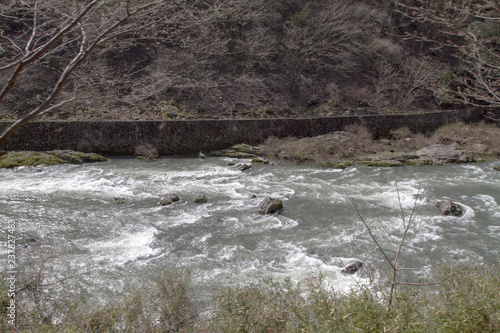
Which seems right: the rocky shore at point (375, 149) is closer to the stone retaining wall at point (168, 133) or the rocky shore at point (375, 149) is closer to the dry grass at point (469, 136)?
the dry grass at point (469, 136)

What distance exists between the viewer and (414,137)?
19578 millimetres

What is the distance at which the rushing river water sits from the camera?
21.1ft

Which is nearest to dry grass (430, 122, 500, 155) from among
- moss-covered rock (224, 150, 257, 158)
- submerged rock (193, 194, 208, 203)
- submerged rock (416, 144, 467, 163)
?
submerged rock (416, 144, 467, 163)

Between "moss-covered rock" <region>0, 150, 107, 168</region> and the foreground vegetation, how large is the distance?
34.0 feet

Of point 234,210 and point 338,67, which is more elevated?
point 338,67

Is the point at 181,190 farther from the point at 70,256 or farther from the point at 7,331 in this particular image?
the point at 7,331

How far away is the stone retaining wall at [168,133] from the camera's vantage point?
15258mm

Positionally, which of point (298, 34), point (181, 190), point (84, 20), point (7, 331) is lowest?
point (181, 190)

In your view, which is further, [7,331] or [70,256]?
[70,256]

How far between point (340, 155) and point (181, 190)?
790cm

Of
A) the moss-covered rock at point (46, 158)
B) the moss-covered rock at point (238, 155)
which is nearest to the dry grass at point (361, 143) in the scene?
the moss-covered rock at point (238, 155)

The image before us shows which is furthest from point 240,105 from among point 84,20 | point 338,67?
point 84,20

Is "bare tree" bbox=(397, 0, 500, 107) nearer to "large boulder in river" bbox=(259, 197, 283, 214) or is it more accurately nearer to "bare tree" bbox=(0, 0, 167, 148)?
"bare tree" bbox=(0, 0, 167, 148)

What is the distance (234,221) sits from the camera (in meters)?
8.59
